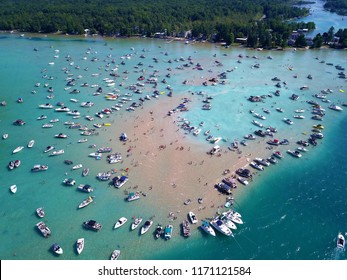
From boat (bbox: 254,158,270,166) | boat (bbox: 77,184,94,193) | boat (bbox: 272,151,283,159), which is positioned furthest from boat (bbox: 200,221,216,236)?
boat (bbox: 272,151,283,159)

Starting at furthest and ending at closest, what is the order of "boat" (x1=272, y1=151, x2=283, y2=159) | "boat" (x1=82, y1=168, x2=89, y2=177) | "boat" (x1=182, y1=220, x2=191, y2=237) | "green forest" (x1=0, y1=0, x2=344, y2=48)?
"green forest" (x1=0, y1=0, x2=344, y2=48)
"boat" (x1=272, y1=151, x2=283, y2=159)
"boat" (x1=82, y1=168, x2=89, y2=177)
"boat" (x1=182, y1=220, x2=191, y2=237)

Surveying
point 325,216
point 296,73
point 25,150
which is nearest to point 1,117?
point 25,150

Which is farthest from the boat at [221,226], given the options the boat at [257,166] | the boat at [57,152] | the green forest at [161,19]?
the green forest at [161,19]

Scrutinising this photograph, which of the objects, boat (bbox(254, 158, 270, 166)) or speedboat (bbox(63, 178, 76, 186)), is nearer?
speedboat (bbox(63, 178, 76, 186))

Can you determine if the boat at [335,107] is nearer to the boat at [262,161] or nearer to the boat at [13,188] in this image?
the boat at [262,161]

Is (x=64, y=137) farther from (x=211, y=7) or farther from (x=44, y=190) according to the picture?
(x=211, y=7)

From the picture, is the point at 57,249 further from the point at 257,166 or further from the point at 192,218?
the point at 257,166

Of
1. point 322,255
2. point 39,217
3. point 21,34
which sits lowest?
point 322,255

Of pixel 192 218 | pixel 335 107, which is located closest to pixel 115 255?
pixel 192 218

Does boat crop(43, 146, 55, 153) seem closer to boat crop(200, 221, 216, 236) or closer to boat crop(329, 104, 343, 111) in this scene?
boat crop(200, 221, 216, 236)
